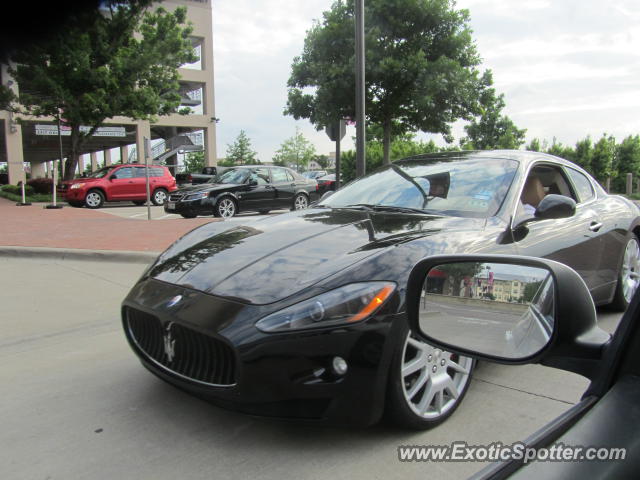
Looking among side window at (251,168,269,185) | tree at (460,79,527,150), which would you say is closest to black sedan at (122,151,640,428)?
side window at (251,168,269,185)

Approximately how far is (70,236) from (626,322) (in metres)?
9.65

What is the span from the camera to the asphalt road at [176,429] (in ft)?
7.15

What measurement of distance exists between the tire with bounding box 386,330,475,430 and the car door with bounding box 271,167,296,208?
38.7ft

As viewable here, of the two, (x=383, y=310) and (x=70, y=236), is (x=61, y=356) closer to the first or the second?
(x=383, y=310)

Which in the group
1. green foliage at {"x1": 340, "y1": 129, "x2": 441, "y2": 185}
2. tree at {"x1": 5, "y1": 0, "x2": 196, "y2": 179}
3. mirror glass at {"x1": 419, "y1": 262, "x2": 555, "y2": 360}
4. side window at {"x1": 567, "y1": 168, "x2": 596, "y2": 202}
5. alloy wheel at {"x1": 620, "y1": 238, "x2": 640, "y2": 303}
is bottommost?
alloy wheel at {"x1": 620, "y1": 238, "x2": 640, "y2": 303}

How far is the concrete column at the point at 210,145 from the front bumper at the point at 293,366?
132 ft

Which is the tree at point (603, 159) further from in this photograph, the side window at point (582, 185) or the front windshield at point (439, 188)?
the front windshield at point (439, 188)

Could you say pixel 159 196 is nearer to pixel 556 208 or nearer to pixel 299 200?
pixel 299 200

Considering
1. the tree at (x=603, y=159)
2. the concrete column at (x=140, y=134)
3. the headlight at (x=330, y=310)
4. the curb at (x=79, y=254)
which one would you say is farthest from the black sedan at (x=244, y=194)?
the concrete column at (x=140, y=134)

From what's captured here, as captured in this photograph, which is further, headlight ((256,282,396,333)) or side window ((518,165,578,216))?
side window ((518,165,578,216))

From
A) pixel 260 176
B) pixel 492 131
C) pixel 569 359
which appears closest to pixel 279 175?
pixel 260 176

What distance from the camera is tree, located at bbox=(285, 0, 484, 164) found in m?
15.8

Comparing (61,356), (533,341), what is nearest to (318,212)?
(61,356)

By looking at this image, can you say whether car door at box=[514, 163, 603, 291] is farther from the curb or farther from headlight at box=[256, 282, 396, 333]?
the curb
